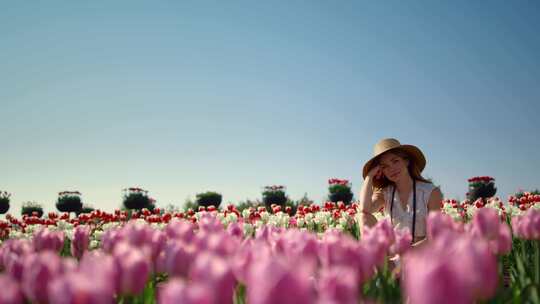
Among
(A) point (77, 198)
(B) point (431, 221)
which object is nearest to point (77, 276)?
(B) point (431, 221)

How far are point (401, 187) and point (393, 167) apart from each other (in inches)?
12.9

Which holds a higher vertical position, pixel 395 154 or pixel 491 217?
pixel 395 154

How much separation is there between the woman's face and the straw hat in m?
0.11

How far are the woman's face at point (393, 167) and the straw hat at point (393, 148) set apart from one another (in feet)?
0.36

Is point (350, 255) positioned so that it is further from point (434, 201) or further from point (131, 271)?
point (434, 201)

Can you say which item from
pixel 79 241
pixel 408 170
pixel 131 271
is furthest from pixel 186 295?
pixel 408 170

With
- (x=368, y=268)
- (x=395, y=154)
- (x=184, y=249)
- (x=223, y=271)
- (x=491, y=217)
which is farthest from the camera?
(x=395, y=154)

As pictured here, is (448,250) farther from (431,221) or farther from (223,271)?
(431,221)

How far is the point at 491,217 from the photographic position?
6.11 ft

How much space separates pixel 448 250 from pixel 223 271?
64 cm

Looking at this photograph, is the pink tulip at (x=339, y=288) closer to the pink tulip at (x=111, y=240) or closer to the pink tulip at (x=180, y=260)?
the pink tulip at (x=180, y=260)

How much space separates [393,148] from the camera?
188 inches

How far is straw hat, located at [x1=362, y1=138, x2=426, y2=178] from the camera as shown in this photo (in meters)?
4.70

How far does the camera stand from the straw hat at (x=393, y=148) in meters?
4.70
